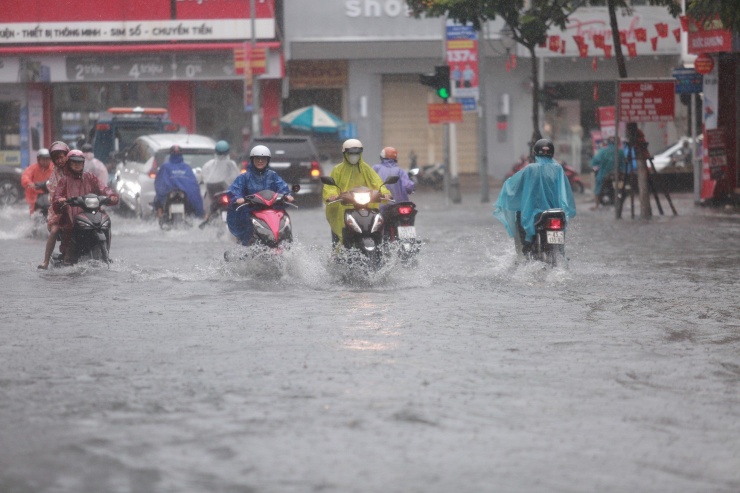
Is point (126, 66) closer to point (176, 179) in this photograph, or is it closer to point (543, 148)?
point (176, 179)

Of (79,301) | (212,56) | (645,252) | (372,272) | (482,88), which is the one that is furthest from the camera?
(212,56)

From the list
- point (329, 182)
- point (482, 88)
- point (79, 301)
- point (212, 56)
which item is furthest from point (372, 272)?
point (212, 56)

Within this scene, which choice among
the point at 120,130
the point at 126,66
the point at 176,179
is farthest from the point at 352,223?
the point at 126,66

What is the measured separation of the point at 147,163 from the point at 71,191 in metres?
10.4

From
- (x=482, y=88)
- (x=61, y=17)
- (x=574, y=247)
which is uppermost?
(x=61, y=17)

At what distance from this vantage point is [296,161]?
31.4 metres

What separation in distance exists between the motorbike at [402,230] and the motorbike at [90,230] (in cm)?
303

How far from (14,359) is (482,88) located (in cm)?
2678

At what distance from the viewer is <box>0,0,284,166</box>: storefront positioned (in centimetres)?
4400

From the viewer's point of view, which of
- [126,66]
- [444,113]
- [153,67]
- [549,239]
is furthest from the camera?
[126,66]

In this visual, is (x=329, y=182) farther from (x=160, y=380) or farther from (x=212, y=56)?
(x=212, y=56)

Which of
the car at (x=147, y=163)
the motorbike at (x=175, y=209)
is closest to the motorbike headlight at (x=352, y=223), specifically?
the motorbike at (x=175, y=209)

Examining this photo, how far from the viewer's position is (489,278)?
14.6m

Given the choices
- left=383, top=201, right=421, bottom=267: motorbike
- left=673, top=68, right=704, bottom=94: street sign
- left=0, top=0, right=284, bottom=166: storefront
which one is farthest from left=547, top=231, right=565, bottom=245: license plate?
left=0, top=0, right=284, bottom=166: storefront
